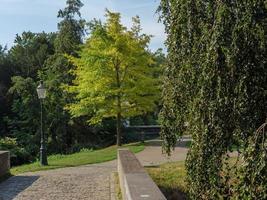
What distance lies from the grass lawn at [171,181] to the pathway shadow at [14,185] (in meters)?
3.57

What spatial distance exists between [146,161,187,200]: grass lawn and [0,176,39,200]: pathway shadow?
11.7 ft

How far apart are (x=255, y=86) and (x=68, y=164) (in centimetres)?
1578

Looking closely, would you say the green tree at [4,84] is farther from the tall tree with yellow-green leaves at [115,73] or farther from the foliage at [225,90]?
the foliage at [225,90]

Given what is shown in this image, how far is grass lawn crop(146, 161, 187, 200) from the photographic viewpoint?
12.2 m

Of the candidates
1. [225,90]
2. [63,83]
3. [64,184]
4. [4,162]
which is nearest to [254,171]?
[225,90]

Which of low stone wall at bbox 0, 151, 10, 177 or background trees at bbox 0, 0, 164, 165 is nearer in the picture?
low stone wall at bbox 0, 151, 10, 177

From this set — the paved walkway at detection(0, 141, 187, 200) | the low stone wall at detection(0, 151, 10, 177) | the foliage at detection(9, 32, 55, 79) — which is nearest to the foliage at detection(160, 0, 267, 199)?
the paved walkway at detection(0, 141, 187, 200)

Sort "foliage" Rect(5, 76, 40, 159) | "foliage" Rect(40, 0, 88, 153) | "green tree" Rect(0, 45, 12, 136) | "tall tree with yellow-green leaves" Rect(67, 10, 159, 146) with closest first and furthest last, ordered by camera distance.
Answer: "tall tree with yellow-green leaves" Rect(67, 10, 159, 146), "foliage" Rect(40, 0, 88, 153), "foliage" Rect(5, 76, 40, 159), "green tree" Rect(0, 45, 12, 136)

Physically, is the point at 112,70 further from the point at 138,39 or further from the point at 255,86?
the point at 255,86

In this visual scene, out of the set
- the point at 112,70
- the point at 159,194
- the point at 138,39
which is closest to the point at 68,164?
the point at 112,70

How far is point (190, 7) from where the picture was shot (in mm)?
6273

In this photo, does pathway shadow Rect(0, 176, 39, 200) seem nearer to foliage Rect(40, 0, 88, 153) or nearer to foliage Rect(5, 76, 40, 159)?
foliage Rect(40, 0, 88, 153)

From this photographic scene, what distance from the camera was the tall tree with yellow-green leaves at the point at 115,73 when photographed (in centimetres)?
2673

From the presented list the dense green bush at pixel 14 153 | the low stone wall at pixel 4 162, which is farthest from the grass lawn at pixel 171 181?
the dense green bush at pixel 14 153
